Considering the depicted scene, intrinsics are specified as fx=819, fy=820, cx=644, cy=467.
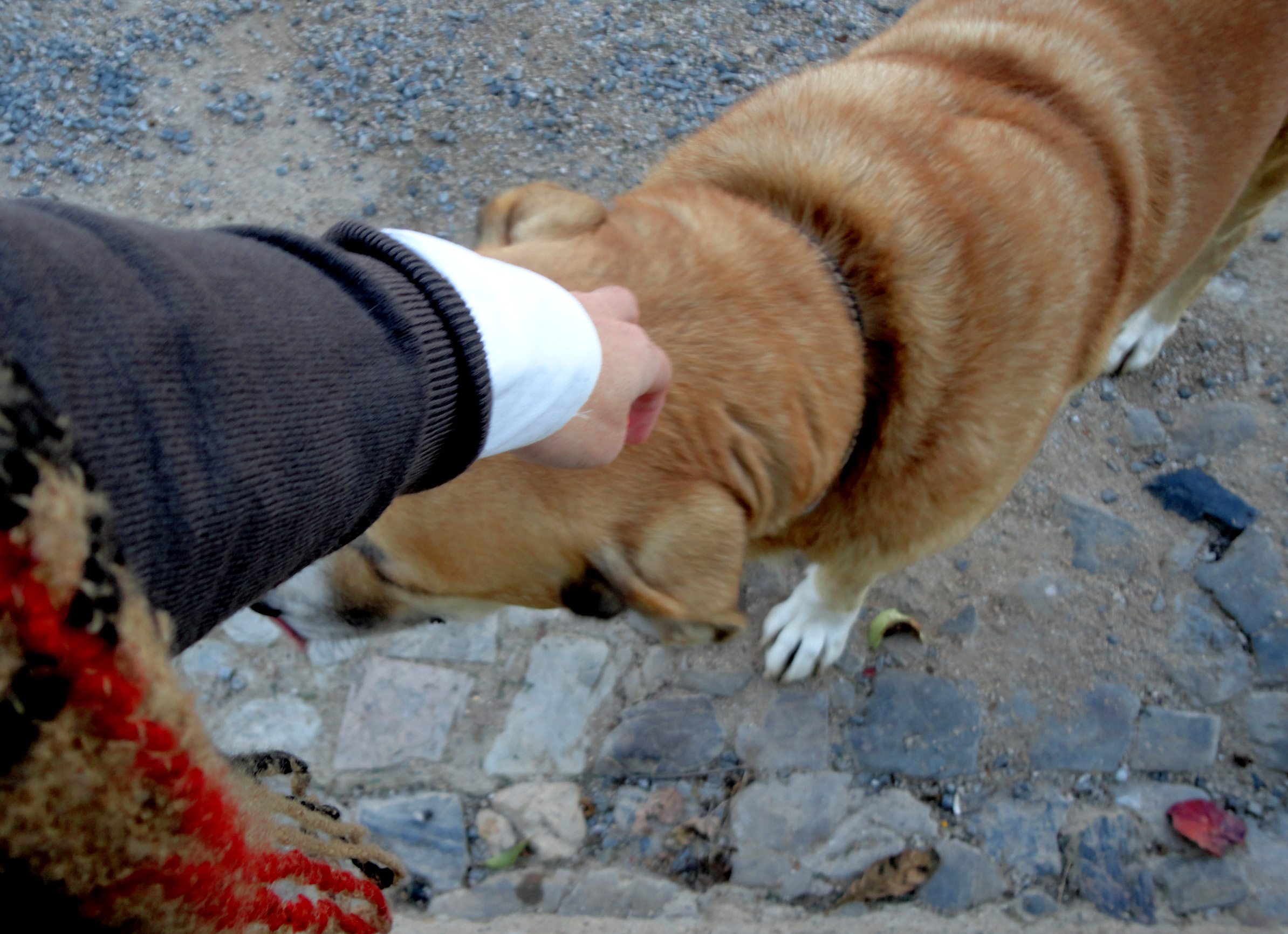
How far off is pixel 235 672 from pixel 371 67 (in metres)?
2.44

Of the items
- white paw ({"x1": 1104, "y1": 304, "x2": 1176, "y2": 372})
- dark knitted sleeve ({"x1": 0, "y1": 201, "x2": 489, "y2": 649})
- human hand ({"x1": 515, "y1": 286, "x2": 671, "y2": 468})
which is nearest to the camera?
dark knitted sleeve ({"x1": 0, "y1": 201, "x2": 489, "y2": 649})

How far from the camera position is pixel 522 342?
1.07 metres

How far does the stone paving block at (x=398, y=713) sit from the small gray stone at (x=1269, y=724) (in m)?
2.17

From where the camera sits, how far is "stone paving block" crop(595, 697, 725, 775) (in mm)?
2160

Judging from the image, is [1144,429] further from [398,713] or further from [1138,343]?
[398,713]

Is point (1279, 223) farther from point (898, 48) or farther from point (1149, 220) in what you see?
point (898, 48)

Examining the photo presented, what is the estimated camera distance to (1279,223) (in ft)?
10.9

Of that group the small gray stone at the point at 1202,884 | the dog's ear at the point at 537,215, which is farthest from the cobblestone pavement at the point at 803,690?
the dog's ear at the point at 537,215

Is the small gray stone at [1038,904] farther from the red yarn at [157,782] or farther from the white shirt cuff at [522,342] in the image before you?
the red yarn at [157,782]

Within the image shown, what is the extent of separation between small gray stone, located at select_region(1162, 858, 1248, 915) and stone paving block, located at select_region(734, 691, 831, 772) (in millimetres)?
886

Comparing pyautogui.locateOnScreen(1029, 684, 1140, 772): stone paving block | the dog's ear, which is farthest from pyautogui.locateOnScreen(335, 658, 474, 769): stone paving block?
pyautogui.locateOnScreen(1029, 684, 1140, 772): stone paving block

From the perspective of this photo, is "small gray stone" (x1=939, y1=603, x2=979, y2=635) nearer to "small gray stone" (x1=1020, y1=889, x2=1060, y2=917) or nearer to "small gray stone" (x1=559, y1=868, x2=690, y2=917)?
"small gray stone" (x1=1020, y1=889, x2=1060, y2=917)

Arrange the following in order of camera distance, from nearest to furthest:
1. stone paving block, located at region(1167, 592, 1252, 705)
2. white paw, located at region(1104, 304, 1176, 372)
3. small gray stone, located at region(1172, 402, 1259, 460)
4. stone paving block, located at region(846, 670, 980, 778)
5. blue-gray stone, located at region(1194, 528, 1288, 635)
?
stone paving block, located at region(846, 670, 980, 778) → stone paving block, located at region(1167, 592, 1252, 705) → blue-gray stone, located at region(1194, 528, 1288, 635) → small gray stone, located at region(1172, 402, 1259, 460) → white paw, located at region(1104, 304, 1176, 372)

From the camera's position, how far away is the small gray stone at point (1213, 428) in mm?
2795
